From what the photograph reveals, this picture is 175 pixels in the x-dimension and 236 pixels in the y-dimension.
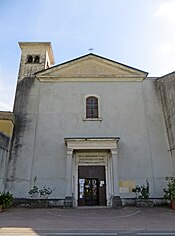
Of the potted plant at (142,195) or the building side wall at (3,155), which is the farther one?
the building side wall at (3,155)

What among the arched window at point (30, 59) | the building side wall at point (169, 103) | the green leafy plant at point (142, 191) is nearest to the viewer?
the green leafy plant at point (142, 191)

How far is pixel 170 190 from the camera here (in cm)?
1253

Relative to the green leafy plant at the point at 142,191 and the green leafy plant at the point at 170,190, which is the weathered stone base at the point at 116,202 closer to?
the green leafy plant at the point at 142,191

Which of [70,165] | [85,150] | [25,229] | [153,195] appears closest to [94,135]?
[85,150]

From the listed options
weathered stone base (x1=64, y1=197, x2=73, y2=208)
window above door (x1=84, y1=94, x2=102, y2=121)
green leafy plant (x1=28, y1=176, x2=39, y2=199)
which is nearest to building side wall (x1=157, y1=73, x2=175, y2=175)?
window above door (x1=84, y1=94, x2=102, y2=121)

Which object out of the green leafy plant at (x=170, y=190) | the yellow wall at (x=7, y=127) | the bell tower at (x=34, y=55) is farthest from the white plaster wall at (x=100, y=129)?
the bell tower at (x=34, y=55)

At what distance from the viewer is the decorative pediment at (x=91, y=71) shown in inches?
688

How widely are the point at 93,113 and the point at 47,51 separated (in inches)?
321

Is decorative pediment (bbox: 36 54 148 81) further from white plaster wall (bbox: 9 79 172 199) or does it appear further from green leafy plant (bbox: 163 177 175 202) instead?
green leafy plant (bbox: 163 177 175 202)

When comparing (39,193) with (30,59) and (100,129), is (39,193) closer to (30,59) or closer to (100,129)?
(100,129)

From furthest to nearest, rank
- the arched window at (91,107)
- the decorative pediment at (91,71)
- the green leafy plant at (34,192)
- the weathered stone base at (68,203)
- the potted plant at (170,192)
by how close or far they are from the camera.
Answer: the decorative pediment at (91,71)
the arched window at (91,107)
the green leafy plant at (34,192)
the weathered stone base at (68,203)
the potted plant at (170,192)

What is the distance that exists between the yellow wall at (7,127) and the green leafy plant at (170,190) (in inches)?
426

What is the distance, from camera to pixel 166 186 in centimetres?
1386

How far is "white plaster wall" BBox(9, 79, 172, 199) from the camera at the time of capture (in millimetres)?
14180
